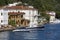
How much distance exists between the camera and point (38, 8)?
50.5 metres

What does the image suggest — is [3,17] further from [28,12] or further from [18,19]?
[28,12]

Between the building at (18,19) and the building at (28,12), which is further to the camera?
the building at (28,12)

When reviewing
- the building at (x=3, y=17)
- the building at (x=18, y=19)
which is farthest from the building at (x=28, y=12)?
the building at (x=3, y=17)

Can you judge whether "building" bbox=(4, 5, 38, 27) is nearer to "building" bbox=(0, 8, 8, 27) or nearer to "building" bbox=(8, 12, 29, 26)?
"building" bbox=(8, 12, 29, 26)

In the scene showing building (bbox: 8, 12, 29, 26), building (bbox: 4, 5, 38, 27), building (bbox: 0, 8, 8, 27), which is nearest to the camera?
building (bbox: 0, 8, 8, 27)

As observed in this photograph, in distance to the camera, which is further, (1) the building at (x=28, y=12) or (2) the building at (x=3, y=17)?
(1) the building at (x=28, y=12)

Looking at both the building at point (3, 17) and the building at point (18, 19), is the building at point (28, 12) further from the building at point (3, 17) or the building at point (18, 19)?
the building at point (3, 17)

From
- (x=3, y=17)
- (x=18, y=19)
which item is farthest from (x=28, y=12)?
(x=3, y=17)

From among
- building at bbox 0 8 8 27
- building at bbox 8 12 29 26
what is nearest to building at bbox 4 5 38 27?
building at bbox 8 12 29 26

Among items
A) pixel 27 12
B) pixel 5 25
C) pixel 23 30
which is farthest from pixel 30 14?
pixel 23 30

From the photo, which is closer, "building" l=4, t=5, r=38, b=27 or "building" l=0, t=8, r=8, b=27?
"building" l=0, t=8, r=8, b=27

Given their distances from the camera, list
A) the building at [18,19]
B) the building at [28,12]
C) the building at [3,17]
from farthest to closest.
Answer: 1. the building at [28,12]
2. the building at [18,19]
3. the building at [3,17]

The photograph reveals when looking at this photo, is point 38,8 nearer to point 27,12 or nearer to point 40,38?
point 27,12

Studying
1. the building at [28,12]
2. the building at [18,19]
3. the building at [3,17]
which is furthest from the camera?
the building at [28,12]
